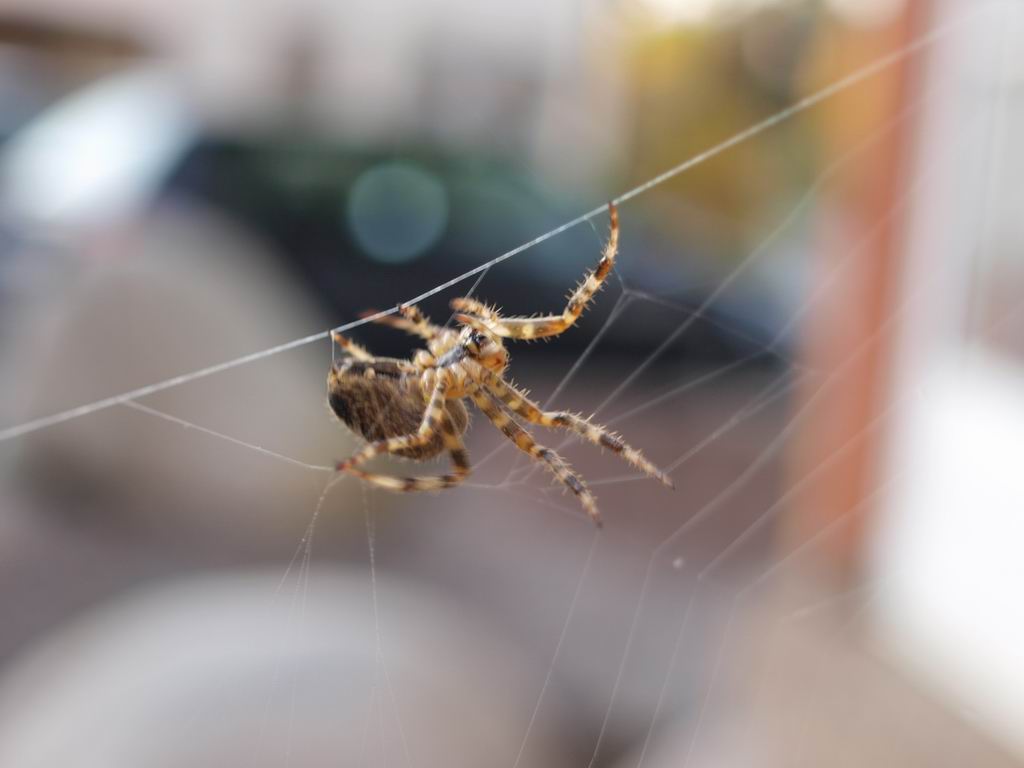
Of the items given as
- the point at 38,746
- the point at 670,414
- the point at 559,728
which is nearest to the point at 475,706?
the point at 559,728

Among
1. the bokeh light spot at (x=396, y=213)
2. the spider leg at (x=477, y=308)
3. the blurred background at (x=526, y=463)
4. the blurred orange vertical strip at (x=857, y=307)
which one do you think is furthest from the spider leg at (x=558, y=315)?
the bokeh light spot at (x=396, y=213)

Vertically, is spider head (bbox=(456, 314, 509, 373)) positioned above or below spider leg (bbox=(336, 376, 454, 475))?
above

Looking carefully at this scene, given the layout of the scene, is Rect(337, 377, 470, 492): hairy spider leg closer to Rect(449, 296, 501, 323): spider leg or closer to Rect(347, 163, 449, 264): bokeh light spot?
Rect(449, 296, 501, 323): spider leg

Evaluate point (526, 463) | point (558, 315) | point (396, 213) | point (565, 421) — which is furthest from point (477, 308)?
point (396, 213)

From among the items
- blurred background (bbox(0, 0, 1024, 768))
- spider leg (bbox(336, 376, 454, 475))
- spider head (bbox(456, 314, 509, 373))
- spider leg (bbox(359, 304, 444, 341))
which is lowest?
spider leg (bbox(336, 376, 454, 475))

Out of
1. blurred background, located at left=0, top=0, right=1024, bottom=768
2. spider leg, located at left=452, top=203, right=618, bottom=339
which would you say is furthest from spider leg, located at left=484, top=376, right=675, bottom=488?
blurred background, located at left=0, top=0, right=1024, bottom=768

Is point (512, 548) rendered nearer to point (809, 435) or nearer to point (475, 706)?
point (809, 435)

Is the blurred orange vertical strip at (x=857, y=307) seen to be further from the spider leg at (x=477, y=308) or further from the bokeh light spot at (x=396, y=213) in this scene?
the spider leg at (x=477, y=308)

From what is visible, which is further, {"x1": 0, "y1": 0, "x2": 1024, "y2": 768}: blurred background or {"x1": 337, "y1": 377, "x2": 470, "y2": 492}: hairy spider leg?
{"x1": 0, "y1": 0, "x2": 1024, "y2": 768}: blurred background

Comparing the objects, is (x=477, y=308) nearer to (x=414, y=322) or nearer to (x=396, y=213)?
(x=414, y=322)
